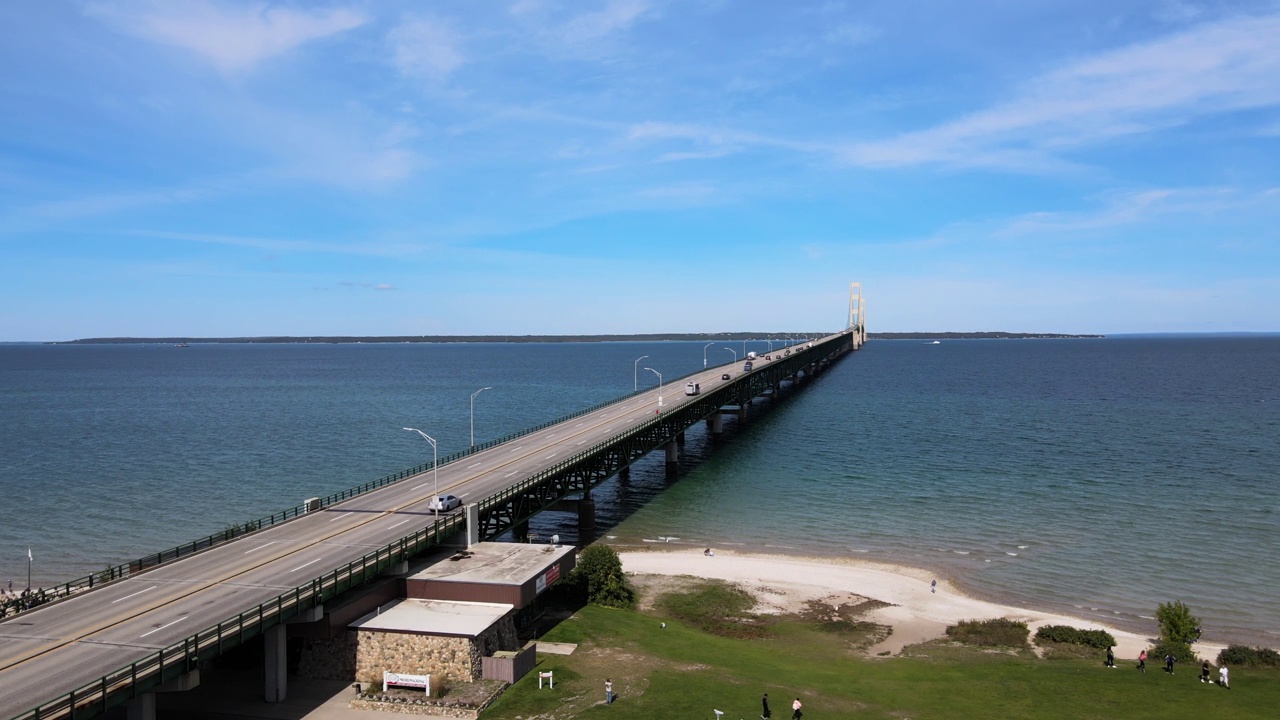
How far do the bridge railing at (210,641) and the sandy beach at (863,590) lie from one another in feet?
69.8

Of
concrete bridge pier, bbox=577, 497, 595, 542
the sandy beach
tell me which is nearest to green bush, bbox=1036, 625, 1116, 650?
the sandy beach

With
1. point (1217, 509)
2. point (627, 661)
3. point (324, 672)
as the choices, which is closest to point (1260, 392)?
point (1217, 509)

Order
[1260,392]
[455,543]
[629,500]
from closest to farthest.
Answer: [455,543] → [629,500] → [1260,392]

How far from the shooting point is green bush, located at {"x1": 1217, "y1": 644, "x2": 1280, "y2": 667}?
36.8 metres

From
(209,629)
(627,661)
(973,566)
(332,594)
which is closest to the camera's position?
(209,629)

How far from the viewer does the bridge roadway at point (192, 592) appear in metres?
25.9

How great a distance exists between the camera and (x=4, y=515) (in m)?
68.9

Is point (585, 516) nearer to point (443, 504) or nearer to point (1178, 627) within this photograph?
point (443, 504)

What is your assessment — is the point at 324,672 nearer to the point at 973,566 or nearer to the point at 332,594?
the point at 332,594

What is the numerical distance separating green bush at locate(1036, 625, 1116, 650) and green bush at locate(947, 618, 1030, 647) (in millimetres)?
890

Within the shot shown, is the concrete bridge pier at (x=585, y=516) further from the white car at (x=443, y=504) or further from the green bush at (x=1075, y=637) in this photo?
the green bush at (x=1075, y=637)

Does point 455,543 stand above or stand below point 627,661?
above

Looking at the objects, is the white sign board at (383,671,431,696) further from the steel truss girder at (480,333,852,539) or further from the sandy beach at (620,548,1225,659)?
the sandy beach at (620,548,1225,659)

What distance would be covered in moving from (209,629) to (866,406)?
13048 centimetres
